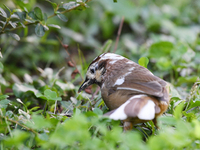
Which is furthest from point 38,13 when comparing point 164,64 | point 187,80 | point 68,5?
point 187,80

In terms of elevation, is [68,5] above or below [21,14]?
above

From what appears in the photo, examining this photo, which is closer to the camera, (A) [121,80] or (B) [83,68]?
(A) [121,80]

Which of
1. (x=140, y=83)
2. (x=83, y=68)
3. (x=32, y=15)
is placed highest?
(x=32, y=15)

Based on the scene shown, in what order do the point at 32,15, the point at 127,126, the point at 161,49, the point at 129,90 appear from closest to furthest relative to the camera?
the point at 127,126
the point at 129,90
the point at 32,15
the point at 161,49

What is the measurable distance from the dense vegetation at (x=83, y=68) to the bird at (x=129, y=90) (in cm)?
17

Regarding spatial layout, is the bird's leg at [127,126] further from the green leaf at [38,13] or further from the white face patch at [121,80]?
the green leaf at [38,13]

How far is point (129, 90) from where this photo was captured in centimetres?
258

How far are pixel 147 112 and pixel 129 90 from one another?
38cm

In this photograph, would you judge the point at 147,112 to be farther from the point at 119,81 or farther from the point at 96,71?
the point at 96,71

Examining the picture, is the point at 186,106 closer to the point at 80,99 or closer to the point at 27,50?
the point at 80,99

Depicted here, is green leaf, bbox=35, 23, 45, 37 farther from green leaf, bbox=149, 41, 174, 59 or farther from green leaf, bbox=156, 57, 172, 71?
green leaf, bbox=149, 41, 174, 59

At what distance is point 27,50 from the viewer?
5738 millimetres

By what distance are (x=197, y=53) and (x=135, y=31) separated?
2223 millimetres

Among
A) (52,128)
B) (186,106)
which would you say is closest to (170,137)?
(52,128)
